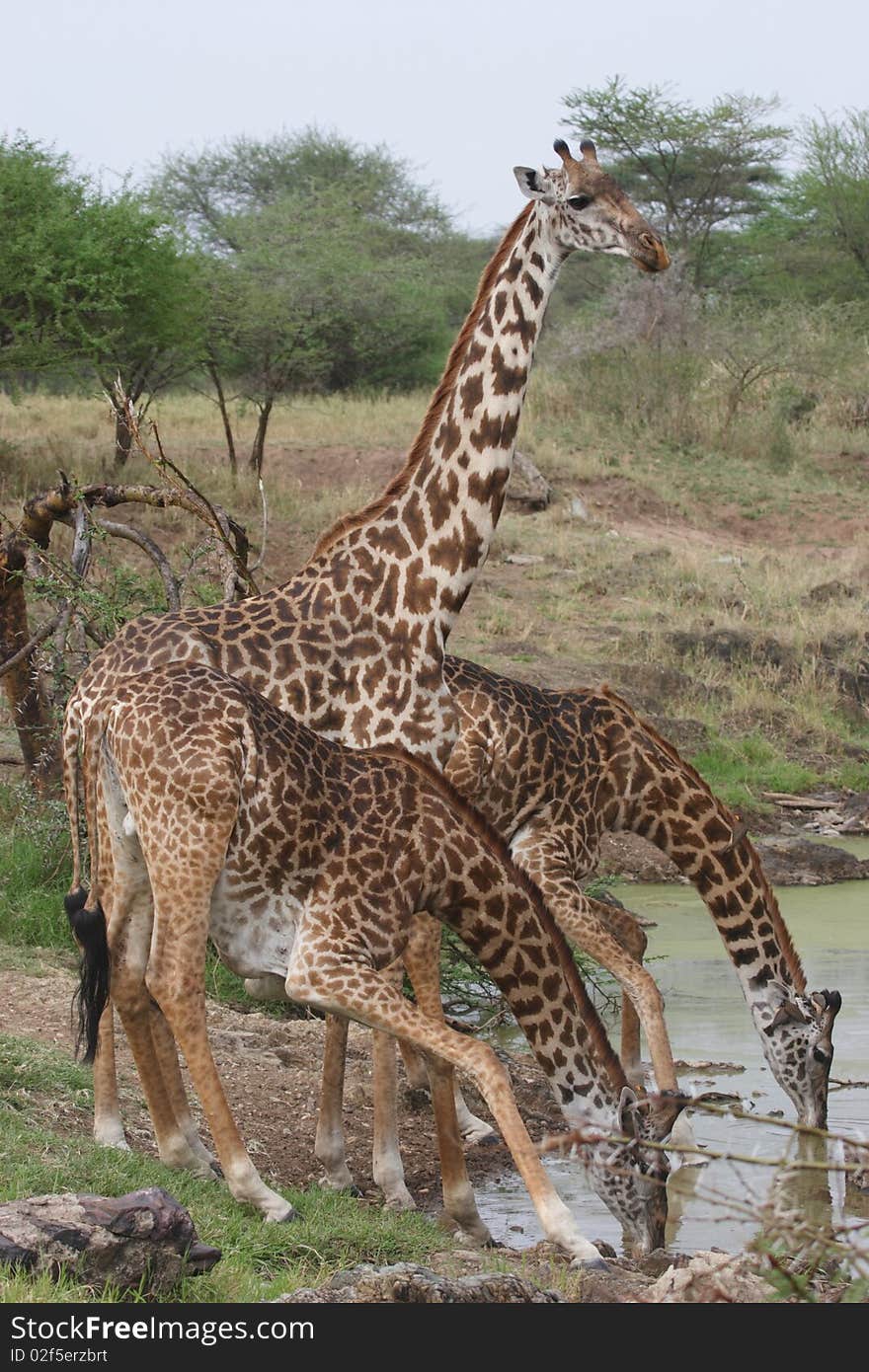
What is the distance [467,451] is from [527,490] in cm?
1321

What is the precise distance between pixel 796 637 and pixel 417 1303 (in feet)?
40.9

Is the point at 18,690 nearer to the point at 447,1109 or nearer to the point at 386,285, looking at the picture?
the point at 447,1109

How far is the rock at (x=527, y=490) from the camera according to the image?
1953 centimetres

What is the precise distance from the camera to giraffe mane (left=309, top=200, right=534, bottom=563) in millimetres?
6512

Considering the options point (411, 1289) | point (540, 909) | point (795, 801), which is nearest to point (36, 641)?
point (540, 909)

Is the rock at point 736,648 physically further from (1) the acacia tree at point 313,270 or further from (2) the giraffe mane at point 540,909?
(2) the giraffe mane at point 540,909

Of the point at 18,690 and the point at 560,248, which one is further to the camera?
the point at 18,690

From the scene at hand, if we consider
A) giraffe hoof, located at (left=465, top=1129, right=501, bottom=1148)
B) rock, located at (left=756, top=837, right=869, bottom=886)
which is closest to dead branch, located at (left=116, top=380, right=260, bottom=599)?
giraffe hoof, located at (left=465, top=1129, right=501, bottom=1148)

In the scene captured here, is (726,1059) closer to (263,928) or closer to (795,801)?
(263,928)

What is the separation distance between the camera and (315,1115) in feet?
22.0

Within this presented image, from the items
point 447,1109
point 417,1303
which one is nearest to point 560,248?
point 447,1109

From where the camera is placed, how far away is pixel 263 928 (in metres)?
5.50

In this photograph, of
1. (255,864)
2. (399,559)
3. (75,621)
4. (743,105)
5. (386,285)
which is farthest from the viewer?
(743,105)

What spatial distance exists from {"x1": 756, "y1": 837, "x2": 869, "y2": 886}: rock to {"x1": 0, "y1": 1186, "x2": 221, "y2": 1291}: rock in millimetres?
7716
